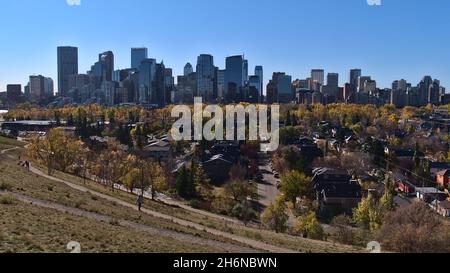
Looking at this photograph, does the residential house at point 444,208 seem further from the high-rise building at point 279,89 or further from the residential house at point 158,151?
the high-rise building at point 279,89

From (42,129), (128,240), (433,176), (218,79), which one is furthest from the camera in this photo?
(218,79)

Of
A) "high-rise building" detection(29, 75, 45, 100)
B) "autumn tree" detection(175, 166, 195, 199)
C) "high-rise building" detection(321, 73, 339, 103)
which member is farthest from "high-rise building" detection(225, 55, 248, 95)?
"autumn tree" detection(175, 166, 195, 199)

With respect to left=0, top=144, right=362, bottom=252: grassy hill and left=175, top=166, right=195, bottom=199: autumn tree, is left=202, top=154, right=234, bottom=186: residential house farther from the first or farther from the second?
left=0, top=144, right=362, bottom=252: grassy hill

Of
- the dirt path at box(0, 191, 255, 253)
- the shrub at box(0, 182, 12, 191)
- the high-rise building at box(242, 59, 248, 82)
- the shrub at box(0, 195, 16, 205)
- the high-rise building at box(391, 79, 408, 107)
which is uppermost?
the high-rise building at box(242, 59, 248, 82)

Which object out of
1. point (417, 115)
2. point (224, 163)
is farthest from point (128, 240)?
point (417, 115)

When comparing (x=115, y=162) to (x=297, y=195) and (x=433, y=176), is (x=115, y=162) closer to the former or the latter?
(x=297, y=195)

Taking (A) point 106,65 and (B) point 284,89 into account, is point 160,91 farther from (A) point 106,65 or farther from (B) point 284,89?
(B) point 284,89
